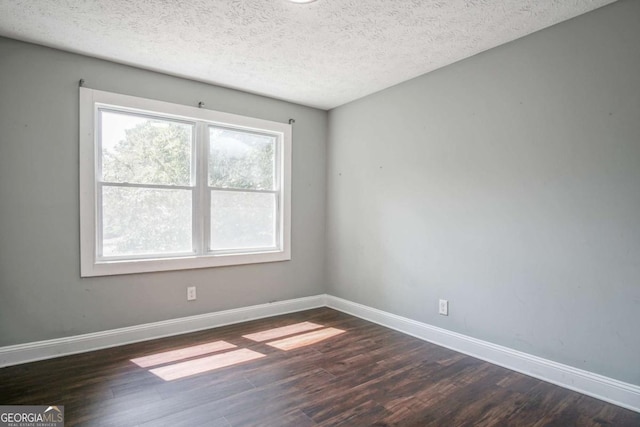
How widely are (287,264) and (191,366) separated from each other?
5.66ft

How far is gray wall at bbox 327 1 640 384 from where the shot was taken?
7.07 feet

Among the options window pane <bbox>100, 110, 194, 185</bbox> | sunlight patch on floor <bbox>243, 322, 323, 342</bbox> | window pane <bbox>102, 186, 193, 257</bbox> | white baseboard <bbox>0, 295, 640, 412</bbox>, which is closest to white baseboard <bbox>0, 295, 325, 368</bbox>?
white baseboard <bbox>0, 295, 640, 412</bbox>

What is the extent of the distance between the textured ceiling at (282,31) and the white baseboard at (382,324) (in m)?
2.39

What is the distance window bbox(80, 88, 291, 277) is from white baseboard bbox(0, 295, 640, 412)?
0.55 metres

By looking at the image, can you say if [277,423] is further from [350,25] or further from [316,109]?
[316,109]

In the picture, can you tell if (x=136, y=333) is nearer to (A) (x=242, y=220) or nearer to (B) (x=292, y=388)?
(A) (x=242, y=220)

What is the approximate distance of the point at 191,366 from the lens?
263 cm

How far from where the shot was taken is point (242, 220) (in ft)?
12.6

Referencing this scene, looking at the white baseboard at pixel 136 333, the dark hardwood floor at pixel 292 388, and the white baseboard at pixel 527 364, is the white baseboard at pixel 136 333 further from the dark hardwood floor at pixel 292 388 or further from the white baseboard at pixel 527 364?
the white baseboard at pixel 527 364

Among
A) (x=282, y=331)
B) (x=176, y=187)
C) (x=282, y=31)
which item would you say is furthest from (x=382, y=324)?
(x=282, y=31)

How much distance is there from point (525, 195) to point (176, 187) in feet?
10.1

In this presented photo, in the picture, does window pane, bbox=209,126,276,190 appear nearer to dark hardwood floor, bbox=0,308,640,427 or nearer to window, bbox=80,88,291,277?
window, bbox=80,88,291,277

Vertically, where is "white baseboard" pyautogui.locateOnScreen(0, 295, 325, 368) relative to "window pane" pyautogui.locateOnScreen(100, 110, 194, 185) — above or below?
below

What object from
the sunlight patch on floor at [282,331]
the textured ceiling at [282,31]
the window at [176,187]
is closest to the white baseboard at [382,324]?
the sunlight patch on floor at [282,331]
